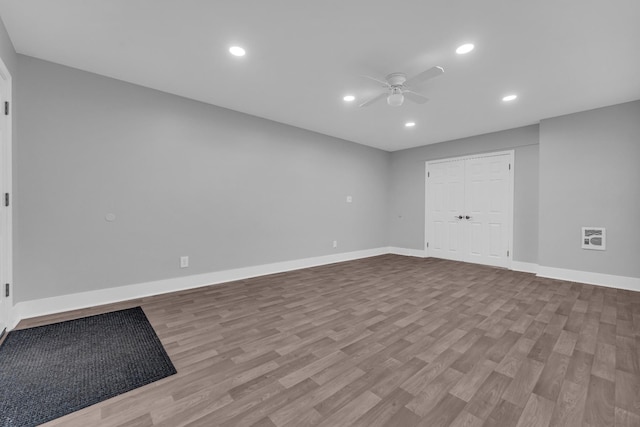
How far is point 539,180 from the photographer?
4.71 metres

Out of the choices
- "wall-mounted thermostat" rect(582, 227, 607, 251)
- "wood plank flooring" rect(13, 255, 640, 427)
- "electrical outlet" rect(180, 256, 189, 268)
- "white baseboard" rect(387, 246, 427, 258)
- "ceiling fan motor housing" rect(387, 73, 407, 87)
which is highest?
"ceiling fan motor housing" rect(387, 73, 407, 87)

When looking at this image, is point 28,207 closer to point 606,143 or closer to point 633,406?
point 633,406

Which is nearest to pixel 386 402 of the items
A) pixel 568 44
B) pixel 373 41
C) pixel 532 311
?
pixel 532 311

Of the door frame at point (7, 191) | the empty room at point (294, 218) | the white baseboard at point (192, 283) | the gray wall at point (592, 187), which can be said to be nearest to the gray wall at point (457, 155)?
the empty room at point (294, 218)

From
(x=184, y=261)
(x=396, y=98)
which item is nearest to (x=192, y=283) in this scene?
(x=184, y=261)

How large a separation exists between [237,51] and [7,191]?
8.25ft

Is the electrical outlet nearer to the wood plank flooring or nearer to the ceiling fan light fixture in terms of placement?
the wood plank flooring

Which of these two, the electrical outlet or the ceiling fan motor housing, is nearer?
the ceiling fan motor housing

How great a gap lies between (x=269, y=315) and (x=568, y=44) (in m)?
3.96

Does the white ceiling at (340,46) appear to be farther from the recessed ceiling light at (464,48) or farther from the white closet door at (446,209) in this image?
the white closet door at (446,209)

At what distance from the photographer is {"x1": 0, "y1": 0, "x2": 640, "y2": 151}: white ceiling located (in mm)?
2105

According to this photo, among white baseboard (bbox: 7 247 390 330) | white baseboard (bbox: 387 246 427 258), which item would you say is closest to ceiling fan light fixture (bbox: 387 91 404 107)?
white baseboard (bbox: 7 247 390 330)

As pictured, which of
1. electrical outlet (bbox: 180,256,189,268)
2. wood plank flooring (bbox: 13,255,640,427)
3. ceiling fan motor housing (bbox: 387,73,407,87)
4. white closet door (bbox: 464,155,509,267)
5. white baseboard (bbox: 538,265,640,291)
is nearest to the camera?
wood plank flooring (bbox: 13,255,640,427)

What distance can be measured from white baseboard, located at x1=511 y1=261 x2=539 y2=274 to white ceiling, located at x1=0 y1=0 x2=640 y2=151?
9.10 feet
